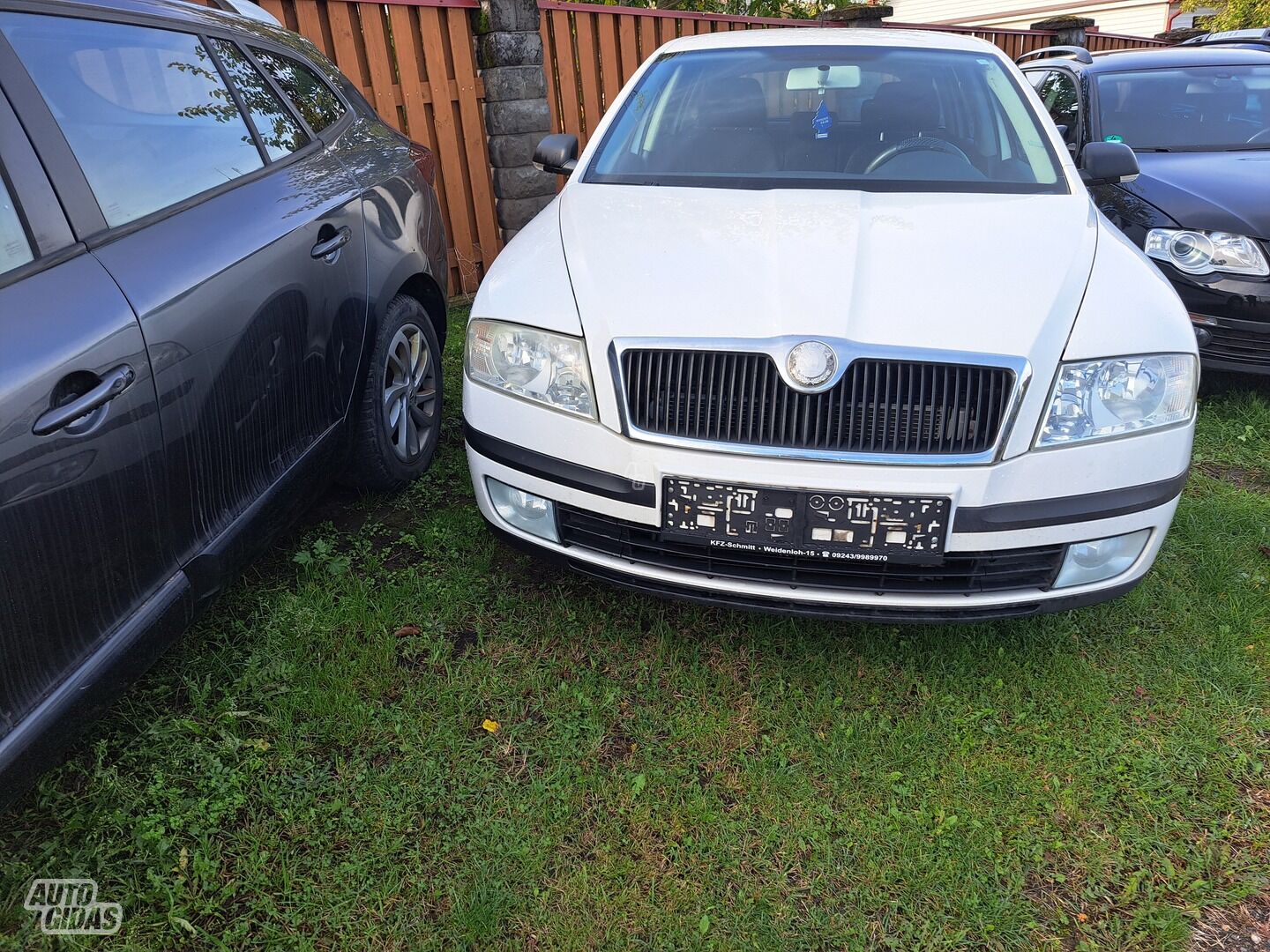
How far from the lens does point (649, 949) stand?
67.1 inches

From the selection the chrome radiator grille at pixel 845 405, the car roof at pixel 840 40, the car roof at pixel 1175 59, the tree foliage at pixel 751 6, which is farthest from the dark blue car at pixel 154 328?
the tree foliage at pixel 751 6

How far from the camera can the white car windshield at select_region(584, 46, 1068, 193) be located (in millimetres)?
2943

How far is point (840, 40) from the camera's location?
11.6 ft

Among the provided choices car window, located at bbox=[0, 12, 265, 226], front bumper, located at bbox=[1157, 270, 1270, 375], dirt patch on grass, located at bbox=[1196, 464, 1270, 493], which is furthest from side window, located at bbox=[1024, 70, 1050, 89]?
car window, located at bbox=[0, 12, 265, 226]

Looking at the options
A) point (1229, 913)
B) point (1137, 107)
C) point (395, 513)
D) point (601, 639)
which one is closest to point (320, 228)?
point (395, 513)

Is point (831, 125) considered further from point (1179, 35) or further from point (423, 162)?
point (1179, 35)

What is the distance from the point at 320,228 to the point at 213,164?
35 cm

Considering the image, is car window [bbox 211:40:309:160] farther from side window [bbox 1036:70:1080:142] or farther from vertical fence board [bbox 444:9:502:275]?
side window [bbox 1036:70:1080:142]

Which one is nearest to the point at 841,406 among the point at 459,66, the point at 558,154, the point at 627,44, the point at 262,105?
the point at 558,154

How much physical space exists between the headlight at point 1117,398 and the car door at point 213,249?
195cm

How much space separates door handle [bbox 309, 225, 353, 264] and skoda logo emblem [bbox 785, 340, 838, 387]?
1470 mm

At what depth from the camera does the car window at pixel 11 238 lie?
1593 millimetres

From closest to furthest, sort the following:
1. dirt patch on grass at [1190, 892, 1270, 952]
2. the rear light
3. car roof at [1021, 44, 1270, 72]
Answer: dirt patch on grass at [1190, 892, 1270, 952]
the rear light
car roof at [1021, 44, 1270, 72]

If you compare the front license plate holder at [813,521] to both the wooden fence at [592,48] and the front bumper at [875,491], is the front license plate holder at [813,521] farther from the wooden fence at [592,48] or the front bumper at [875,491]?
the wooden fence at [592,48]
